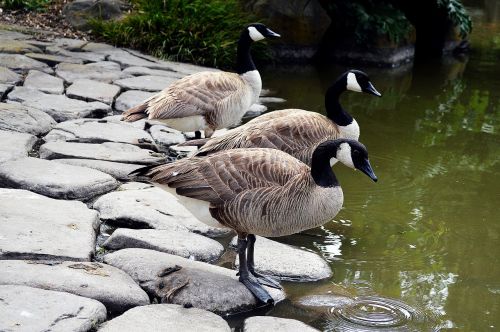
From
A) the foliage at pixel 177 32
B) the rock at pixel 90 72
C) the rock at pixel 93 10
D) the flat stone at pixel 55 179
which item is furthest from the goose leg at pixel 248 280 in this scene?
the rock at pixel 93 10

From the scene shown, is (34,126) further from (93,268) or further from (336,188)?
(336,188)

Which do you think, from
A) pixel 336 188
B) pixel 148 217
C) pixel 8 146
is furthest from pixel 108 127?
pixel 336 188

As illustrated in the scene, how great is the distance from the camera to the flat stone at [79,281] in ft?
12.9

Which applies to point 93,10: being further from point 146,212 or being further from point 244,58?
point 146,212

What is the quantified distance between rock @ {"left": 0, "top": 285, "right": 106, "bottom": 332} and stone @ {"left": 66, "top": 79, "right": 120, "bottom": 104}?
4182mm

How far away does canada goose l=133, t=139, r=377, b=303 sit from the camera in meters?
4.41

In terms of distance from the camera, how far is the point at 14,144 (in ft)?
19.8

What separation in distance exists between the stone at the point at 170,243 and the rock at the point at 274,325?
2.80ft

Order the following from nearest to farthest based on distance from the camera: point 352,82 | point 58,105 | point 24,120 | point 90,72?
point 352,82 → point 24,120 → point 58,105 → point 90,72

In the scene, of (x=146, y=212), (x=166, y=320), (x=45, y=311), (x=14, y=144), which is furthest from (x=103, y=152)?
(x=45, y=311)

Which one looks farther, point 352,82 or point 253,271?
point 352,82

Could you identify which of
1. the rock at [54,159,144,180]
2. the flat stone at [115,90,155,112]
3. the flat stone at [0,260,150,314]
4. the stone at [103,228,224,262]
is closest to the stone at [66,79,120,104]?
the flat stone at [115,90,155,112]

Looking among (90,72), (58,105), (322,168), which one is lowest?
(90,72)

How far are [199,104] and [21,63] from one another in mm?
2927
